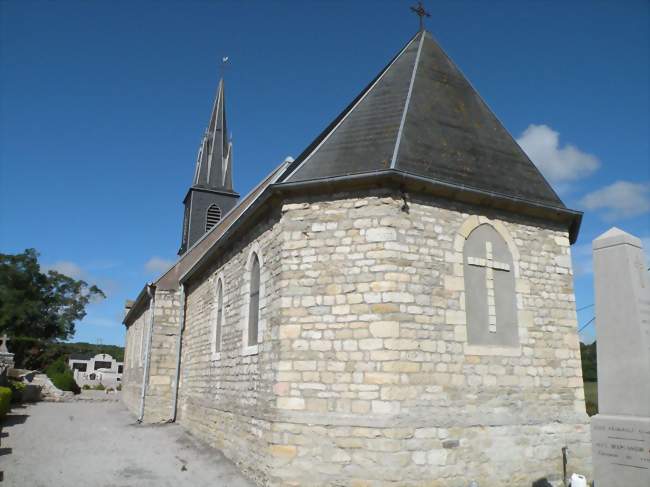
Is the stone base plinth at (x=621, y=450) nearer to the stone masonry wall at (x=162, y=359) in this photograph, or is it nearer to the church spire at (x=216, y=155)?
the stone masonry wall at (x=162, y=359)

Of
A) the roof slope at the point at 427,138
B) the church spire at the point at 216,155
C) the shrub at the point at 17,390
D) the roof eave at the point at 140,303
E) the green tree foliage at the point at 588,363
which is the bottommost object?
the shrub at the point at 17,390

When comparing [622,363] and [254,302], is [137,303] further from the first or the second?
[622,363]

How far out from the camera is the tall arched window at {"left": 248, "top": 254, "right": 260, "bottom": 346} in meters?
9.68

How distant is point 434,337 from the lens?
7.71 metres

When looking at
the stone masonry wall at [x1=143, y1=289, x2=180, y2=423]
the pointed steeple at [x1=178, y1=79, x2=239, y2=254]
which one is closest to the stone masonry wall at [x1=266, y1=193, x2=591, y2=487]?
the stone masonry wall at [x1=143, y1=289, x2=180, y2=423]

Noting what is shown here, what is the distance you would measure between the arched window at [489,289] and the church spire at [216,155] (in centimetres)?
1824

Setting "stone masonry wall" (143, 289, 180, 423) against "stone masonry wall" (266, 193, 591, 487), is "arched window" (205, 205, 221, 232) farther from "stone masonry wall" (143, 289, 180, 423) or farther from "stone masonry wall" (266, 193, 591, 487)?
"stone masonry wall" (266, 193, 591, 487)

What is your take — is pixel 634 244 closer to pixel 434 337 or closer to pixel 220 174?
pixel 434 337

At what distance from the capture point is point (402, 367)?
738 centimetres

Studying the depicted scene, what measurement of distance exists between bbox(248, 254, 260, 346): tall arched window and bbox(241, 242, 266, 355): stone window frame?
0.06 m

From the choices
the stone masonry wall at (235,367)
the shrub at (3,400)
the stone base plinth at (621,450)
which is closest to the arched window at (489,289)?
the stone base plinth at (621,450)

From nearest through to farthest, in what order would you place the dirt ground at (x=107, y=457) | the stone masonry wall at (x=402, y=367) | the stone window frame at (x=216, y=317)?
the stone masonry wall at (x=402, y=367)
the dirt ground at (x=107, y=457)
the stone window frame at (x=216, y=317)

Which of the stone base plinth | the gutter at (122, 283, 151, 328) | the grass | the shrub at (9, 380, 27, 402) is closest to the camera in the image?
the stone base plinth

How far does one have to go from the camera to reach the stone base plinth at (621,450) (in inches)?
221
